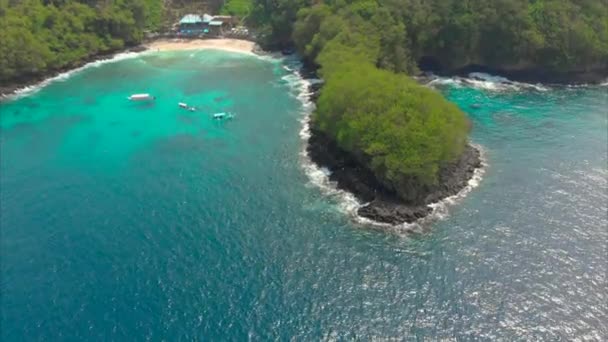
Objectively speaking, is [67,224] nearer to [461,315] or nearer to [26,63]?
[461,315]

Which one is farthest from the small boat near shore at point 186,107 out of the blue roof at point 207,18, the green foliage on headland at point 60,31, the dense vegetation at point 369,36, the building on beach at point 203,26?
the blue roof at point 207,18

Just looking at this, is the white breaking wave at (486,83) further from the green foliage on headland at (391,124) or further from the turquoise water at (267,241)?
the green foliage on headland at (391,124)

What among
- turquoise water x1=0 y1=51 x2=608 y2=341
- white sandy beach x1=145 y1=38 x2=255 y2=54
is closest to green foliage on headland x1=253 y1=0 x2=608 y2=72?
turquoise water x1=0 y1=51 x2=608 y2=341

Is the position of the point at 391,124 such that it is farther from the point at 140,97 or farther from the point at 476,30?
the point at 140,97

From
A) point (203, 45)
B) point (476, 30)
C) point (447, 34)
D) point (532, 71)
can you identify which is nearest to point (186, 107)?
point (203, 45)

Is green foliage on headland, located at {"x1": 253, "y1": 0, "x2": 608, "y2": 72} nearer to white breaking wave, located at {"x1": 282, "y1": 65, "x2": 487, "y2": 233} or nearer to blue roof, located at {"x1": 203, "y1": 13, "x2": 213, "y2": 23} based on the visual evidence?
white breaking wave, located at {"x1": 282, "y1": 65, "x2": 487, "y2": 233}

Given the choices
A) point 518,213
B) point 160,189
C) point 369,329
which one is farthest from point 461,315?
point 160,189

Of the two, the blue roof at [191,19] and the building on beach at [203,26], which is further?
the blue roof at [191,19]

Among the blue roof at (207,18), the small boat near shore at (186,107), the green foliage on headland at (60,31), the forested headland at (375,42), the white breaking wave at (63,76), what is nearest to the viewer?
the forested headland at (375,42)
